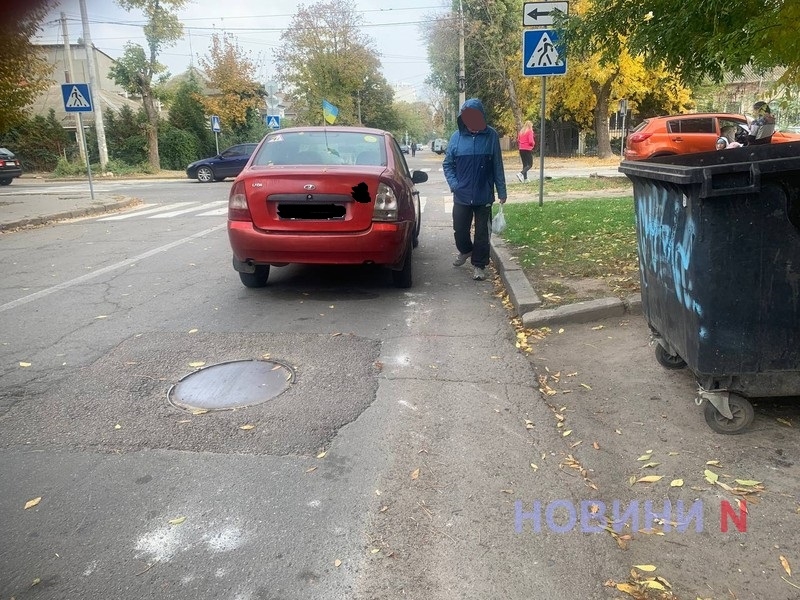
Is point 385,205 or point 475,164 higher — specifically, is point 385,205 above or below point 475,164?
below

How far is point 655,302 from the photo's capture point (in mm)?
3963

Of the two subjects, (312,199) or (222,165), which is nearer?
(312,199)

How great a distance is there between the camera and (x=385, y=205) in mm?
5801

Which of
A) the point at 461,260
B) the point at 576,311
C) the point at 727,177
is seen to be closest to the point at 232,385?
the point at 576,311

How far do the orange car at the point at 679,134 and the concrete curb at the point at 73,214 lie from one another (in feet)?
44.8

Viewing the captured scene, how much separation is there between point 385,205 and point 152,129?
31495 millimetres

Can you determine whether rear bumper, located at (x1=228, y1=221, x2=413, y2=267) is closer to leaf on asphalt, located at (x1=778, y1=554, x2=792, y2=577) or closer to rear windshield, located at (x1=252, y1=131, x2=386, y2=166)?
rear windshield, located at (x1=252, y1=131, x2=386, y2=166)

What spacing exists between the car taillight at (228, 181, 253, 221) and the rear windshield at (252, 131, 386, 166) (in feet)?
2.09

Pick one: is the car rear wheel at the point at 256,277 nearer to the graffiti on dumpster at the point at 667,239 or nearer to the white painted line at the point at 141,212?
the graffiti on dumpster at the point at 667,239

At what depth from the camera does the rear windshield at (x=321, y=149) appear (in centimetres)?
644

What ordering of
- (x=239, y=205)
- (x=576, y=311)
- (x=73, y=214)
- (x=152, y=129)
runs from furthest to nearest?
(x=152, y=129), (x=73, y=214), (x=239, y=205), (x=576, y=311)

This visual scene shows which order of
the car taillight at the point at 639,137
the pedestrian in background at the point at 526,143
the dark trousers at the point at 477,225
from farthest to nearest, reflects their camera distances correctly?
the pedestrian in background at the point at 526,143, the car taillight at the point at 639,137, the dark trousers at the point at 477,225

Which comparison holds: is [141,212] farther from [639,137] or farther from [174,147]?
[174,147]

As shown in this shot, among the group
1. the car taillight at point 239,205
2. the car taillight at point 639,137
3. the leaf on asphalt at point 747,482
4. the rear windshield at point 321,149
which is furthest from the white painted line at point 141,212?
the leaf on asphalt at point 747,482
